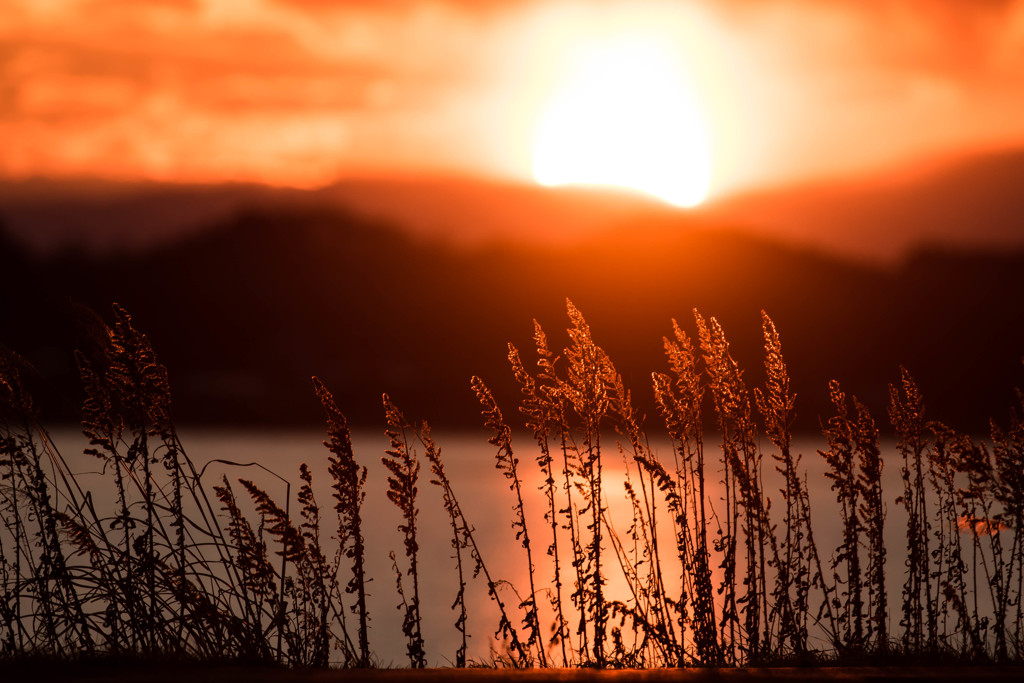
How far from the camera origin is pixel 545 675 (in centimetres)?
409

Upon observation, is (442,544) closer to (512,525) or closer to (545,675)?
(512,525)

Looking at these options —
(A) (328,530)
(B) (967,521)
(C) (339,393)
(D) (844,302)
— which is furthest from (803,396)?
(B) (967,521)

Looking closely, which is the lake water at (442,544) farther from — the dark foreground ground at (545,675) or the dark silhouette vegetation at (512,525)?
the dark foreground ground at (545,675)

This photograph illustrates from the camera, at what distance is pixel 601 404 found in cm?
561

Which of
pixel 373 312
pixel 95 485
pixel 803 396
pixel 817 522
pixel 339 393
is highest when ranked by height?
pixel 373 312

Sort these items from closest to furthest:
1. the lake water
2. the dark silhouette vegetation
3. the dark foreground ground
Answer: the dark foreground ground
the dark silhouette vegetation
the lake water

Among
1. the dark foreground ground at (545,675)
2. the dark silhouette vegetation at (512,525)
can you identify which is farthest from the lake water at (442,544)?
the dark foreground ground at (545,675)

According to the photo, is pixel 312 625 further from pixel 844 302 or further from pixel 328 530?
pixel 844 302

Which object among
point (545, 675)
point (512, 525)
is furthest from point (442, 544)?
point (545, 675)

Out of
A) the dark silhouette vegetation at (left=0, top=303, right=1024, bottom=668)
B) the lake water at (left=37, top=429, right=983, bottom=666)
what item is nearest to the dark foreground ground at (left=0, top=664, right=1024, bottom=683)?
the dark silhouette vegetation at (left=0, top=303, right=1024, bottom=668)

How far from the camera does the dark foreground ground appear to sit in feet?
12.9

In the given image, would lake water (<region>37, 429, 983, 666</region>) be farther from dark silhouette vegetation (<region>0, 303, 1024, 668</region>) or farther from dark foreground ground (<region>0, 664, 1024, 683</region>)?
dark foreground ground (<region>0, 664, 1024, 683</region>)

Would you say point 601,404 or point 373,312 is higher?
point 373,312

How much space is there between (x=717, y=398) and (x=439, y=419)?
14851 cm
